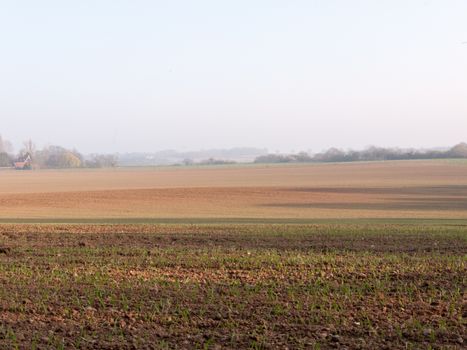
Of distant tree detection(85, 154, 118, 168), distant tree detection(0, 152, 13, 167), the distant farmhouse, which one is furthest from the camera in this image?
distant tree detection(85, 154, 118, 168)

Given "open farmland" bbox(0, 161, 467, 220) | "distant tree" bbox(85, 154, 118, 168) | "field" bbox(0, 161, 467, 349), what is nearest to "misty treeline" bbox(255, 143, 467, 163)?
"distant tree" bbox(85, 154, 118, 168)

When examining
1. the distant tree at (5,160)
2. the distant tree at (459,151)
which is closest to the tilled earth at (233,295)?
the distant tree at (459,151)

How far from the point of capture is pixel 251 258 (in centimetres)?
1396

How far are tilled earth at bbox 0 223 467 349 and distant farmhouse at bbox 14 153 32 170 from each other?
13417 cm

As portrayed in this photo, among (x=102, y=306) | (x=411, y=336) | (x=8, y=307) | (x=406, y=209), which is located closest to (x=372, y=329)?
(x=411, y=336)

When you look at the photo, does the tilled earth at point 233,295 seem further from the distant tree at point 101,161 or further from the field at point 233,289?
the distant tree at point 101,161

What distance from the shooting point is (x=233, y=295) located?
402 inches

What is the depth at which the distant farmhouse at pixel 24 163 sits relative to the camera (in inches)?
5704

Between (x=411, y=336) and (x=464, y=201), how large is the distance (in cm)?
4227

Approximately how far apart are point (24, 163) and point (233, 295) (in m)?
144

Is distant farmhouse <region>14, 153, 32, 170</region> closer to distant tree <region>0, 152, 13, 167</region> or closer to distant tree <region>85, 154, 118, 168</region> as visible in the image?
distant tree <region>0, 152, 13, 167</region>

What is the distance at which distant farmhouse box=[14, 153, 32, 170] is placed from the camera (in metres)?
145

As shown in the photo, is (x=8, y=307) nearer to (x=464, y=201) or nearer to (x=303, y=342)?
(x=303, y=342)

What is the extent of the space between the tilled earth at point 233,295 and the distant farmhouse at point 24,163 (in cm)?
13417
